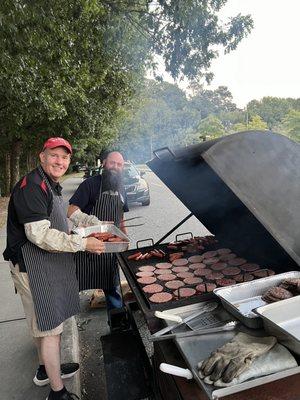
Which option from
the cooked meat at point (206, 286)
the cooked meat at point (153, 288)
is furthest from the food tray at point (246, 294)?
the cooked meat at point (153, 288)

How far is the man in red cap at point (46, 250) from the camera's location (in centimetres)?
226

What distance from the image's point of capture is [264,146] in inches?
88.2

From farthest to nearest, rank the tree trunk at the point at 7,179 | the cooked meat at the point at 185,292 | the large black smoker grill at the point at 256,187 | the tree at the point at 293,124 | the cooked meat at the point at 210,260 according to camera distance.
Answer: the tree at the point at 293,124 → the tree trunk at the point at 7,179 → the cooked meat at the point at 210,260 → the cooked meat at the point at 185,292 → the large black smoker grill at the point at 256,187

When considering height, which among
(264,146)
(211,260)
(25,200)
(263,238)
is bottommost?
(211,260)

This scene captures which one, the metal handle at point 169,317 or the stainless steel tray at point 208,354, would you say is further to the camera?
the metal handle at point 169,317

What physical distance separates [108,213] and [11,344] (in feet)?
5.98

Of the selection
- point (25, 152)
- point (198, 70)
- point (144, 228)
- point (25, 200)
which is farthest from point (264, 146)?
point (25, 152)

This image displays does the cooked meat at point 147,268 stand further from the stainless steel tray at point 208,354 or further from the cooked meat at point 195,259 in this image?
the stainless steel tray at point 208,354

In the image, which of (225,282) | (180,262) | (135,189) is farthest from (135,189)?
Answer: (225,282)

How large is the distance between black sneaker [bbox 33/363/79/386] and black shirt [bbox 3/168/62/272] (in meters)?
1.11

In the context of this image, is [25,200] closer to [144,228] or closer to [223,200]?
[223,200]

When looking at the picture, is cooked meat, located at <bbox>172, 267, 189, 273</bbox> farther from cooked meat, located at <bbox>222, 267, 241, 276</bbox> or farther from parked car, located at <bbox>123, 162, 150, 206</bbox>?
parked car, located at <bbox>123, 162, 150, 206</bbox>

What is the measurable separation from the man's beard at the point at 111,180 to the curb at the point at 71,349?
168cm

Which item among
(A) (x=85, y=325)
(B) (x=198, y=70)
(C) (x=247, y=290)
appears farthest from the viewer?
(B) (x=198, y=70)
